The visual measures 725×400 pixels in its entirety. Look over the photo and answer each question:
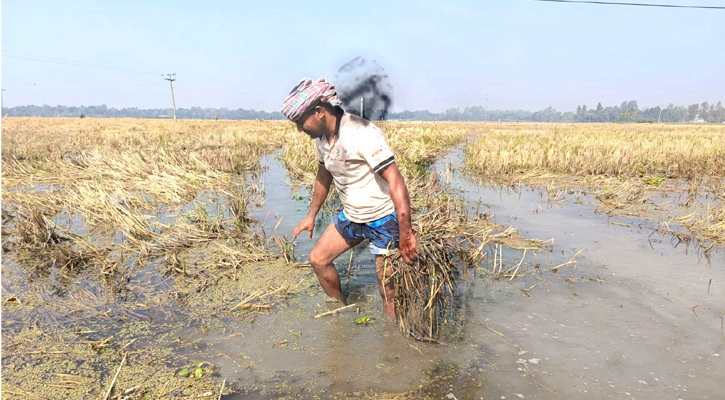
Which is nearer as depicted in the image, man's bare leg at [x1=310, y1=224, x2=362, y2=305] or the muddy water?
the muddy water

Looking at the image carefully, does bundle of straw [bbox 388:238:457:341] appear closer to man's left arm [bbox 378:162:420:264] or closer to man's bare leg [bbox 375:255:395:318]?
man's bare leg [bbox 375:255:395:318]

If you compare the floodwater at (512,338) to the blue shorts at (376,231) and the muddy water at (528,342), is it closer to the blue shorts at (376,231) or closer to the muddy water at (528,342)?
the muddy water at (528,342)

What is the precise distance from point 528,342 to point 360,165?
157 centimetres

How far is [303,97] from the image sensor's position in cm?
242

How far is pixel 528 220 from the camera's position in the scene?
599 cm

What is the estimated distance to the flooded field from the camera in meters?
2.29

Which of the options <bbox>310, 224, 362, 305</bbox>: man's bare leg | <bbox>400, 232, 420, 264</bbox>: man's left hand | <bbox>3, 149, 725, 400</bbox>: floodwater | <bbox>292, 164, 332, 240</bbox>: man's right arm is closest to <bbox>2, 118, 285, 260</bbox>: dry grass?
<bbox>3, 149, 725, 400</bbox>: floodwater

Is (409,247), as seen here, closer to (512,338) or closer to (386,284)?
(386,284)

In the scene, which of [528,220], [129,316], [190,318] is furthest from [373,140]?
[528,220]

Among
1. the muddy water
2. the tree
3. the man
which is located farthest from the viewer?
the tree

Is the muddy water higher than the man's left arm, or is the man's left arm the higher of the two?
the man's left arm

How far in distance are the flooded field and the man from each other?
1.91 feet

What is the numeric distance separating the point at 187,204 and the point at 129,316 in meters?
3.85

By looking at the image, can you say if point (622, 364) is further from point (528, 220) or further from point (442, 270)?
point (528, 220)
